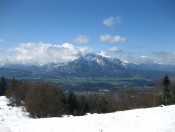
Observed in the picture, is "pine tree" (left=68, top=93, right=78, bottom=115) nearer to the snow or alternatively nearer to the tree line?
the tree line

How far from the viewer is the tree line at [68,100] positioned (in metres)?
58.8

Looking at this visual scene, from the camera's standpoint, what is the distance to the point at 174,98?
2356 inches

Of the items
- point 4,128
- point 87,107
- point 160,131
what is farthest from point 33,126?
point 87,107

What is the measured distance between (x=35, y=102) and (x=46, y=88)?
6154mm

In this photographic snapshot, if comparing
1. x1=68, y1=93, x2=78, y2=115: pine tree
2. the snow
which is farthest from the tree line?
the snow

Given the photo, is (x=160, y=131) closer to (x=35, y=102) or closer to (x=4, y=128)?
(x=4, y=128)

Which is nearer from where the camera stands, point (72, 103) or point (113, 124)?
point (113, 124)

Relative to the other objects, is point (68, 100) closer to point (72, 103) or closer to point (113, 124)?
→ point (72, 103)

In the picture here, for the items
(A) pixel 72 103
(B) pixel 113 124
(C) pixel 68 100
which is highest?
(B) pixel 113 124

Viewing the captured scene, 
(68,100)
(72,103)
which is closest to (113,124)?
(68,100)

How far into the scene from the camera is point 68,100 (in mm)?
98812

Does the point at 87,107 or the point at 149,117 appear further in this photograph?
the point at 87,107

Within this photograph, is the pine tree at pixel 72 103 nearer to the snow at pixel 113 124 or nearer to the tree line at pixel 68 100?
the tree line at pixel 68 100

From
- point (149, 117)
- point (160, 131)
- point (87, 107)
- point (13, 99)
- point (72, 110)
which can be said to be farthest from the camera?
point (87, 107)
